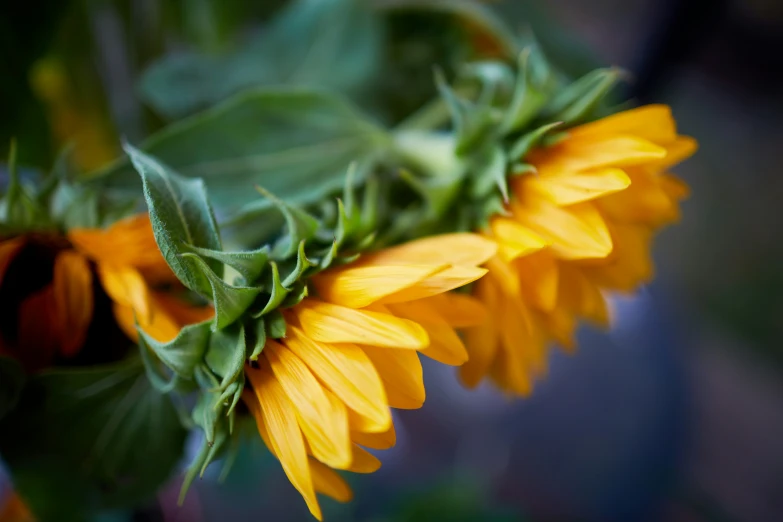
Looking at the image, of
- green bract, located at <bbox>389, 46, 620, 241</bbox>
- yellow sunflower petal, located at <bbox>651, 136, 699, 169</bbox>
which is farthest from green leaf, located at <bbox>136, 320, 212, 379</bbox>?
yellow sunflower petal, located at <bbox>651, 136, 699, 169</bbox>

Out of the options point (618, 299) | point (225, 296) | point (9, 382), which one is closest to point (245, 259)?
point (225, 296)

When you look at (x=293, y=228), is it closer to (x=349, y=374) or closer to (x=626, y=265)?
(x=349, y=374)

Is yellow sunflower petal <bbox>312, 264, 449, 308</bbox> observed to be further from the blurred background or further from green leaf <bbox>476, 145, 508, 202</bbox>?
the blurred background

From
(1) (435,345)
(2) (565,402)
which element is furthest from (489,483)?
(1) (435,345)

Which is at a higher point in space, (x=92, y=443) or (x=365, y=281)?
(x=365, y=281)

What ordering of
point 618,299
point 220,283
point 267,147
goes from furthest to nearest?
point 618,299
point 267,147
point 220,283

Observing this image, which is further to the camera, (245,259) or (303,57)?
(303,57)
